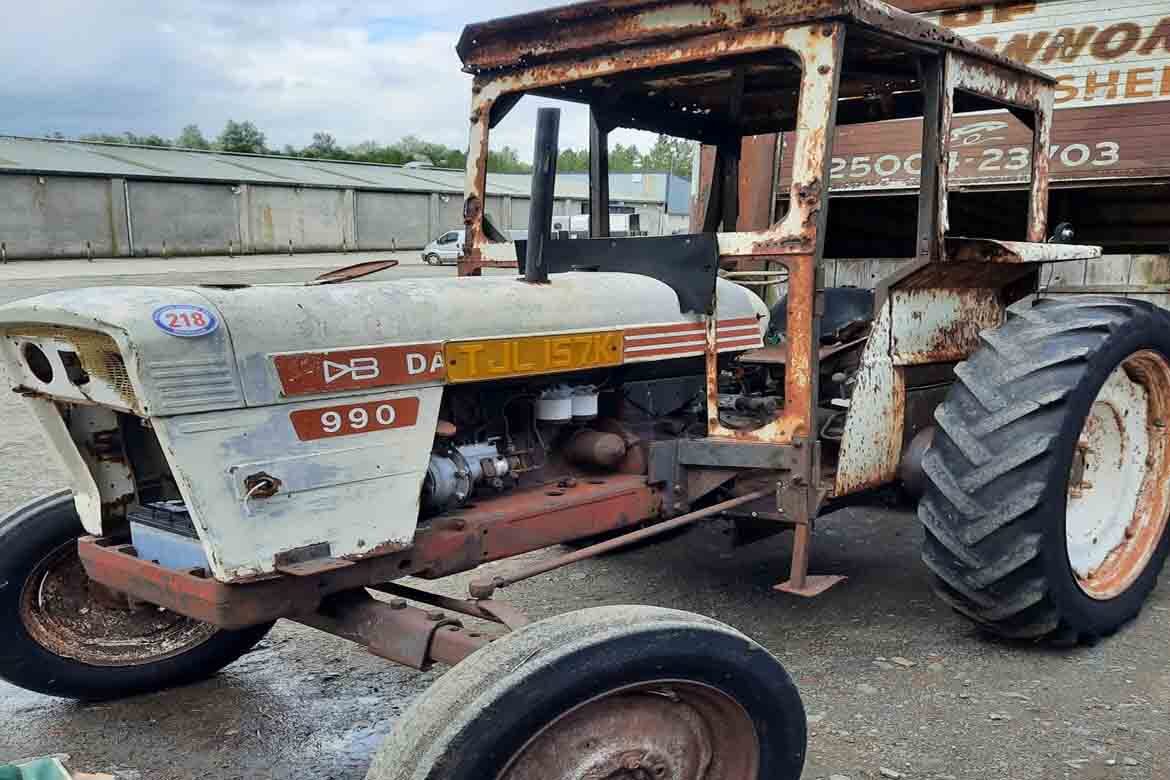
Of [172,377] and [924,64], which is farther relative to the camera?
[924,64]

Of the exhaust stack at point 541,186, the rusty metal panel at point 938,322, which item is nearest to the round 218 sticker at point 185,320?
the exhaust stack at point 541,186

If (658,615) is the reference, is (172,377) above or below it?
above

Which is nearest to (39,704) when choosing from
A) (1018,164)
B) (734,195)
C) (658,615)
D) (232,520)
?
(232,520)

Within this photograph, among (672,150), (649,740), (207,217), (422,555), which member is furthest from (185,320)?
(207,217)

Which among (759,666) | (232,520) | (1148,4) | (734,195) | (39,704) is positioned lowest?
(39,704)

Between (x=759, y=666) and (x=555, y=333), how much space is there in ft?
3.79

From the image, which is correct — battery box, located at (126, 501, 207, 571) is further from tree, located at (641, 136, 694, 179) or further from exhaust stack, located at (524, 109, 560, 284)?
tree, located at (641, 136, 694, 179)

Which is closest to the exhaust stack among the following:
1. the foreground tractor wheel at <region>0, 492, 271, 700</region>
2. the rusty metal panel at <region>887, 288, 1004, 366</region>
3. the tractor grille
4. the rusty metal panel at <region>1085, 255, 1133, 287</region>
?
the tractor grille

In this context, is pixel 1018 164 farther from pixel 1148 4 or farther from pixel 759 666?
pixel 759 666

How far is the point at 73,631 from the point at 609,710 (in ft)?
6.57

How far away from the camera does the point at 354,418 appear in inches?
103

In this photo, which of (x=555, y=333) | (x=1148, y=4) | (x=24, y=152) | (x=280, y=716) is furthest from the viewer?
(x=24, y=152)

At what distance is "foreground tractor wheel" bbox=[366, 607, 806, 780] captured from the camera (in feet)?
6.63

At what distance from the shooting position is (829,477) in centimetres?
359
